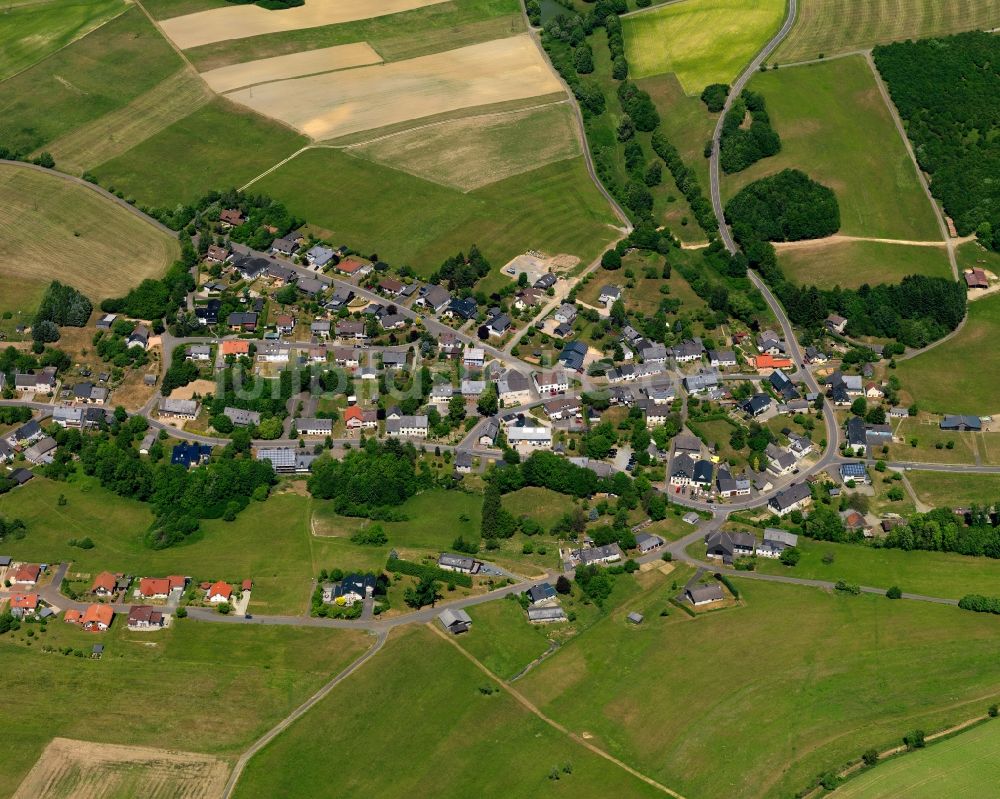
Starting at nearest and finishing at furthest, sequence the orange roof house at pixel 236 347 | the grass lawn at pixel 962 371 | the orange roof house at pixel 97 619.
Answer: the orange roof house at pixel 97 619 → the grass lawn at pixel 962 371 → the orange roof house at pixel 236 347

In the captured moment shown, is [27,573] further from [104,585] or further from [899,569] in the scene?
[899,569]

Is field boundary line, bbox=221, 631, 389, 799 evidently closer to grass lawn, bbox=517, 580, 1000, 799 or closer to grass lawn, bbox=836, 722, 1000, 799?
grass lawn, bbox=517, 580, 1000, 799

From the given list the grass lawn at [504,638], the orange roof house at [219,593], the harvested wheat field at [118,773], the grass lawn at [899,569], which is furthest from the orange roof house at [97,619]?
the grass lawn at [899,569]

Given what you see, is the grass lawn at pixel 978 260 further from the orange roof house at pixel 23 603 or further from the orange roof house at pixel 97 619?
the orange roof house at pixel 23 603

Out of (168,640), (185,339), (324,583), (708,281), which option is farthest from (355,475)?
(708,281)

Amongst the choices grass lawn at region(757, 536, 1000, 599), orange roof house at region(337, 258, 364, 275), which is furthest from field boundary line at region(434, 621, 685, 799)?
orange roof house at region(337, 258, 364, 275)
